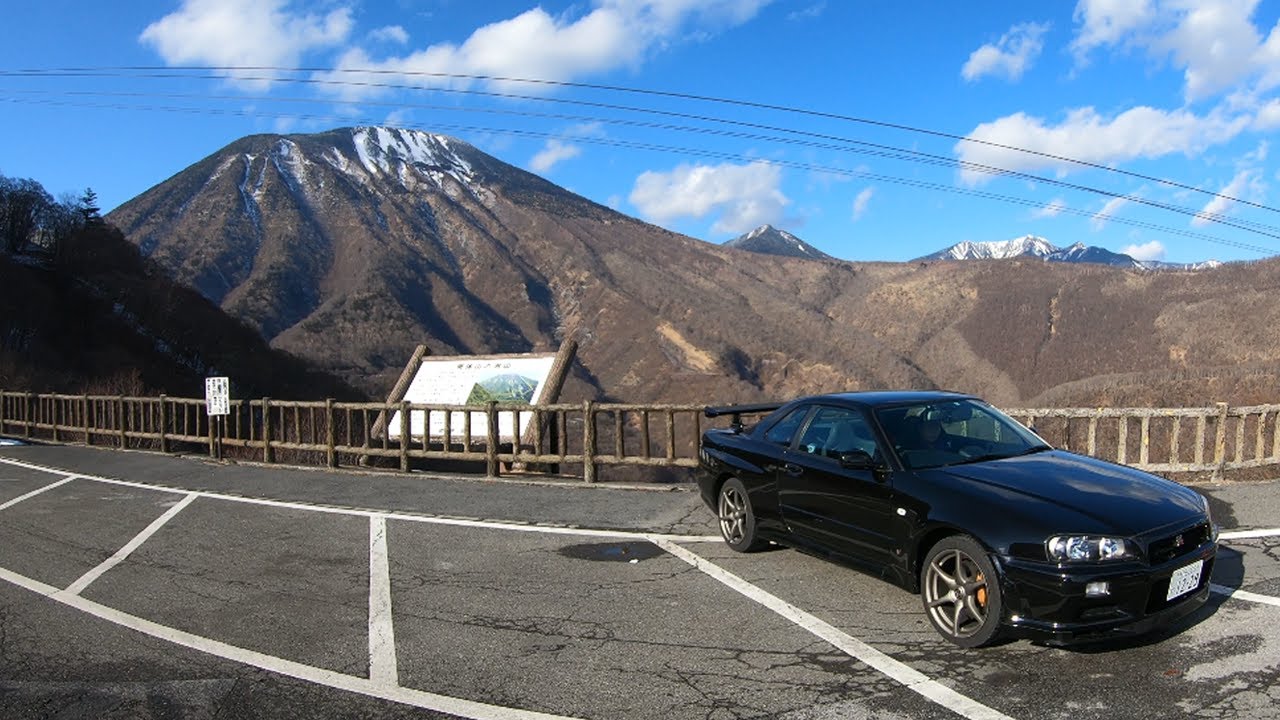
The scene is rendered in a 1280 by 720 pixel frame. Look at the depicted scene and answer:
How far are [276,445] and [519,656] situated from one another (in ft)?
40.3

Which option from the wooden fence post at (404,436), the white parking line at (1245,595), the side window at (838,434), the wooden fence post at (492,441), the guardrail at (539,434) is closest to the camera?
the white parking line at (1245,595)

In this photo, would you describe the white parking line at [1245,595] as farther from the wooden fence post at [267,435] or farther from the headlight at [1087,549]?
the wooden fence post at [267,435]

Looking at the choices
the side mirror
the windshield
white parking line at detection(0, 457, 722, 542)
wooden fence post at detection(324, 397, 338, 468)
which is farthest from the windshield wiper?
wooden fence post at detection(324, 397, 338, 468)

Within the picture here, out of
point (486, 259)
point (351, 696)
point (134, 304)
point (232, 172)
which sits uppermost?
point (232, 172)

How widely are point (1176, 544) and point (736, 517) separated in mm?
3429

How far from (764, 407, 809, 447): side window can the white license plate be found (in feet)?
9.13

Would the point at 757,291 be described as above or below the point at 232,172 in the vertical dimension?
below

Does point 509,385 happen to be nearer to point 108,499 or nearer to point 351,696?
point 108,499

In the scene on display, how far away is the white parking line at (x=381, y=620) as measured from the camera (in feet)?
16.2

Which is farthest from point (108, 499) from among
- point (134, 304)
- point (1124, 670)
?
point (134, 304)

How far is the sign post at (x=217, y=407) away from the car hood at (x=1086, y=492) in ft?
47.5

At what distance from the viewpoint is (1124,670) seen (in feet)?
14.9

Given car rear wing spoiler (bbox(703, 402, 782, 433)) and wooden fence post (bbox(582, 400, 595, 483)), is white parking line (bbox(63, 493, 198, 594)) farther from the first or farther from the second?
car rear wing spoiler (bbox(703, 402, 782, 433))

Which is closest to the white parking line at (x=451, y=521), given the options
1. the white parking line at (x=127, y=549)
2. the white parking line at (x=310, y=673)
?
the white parking line at (x=127, y=549)
